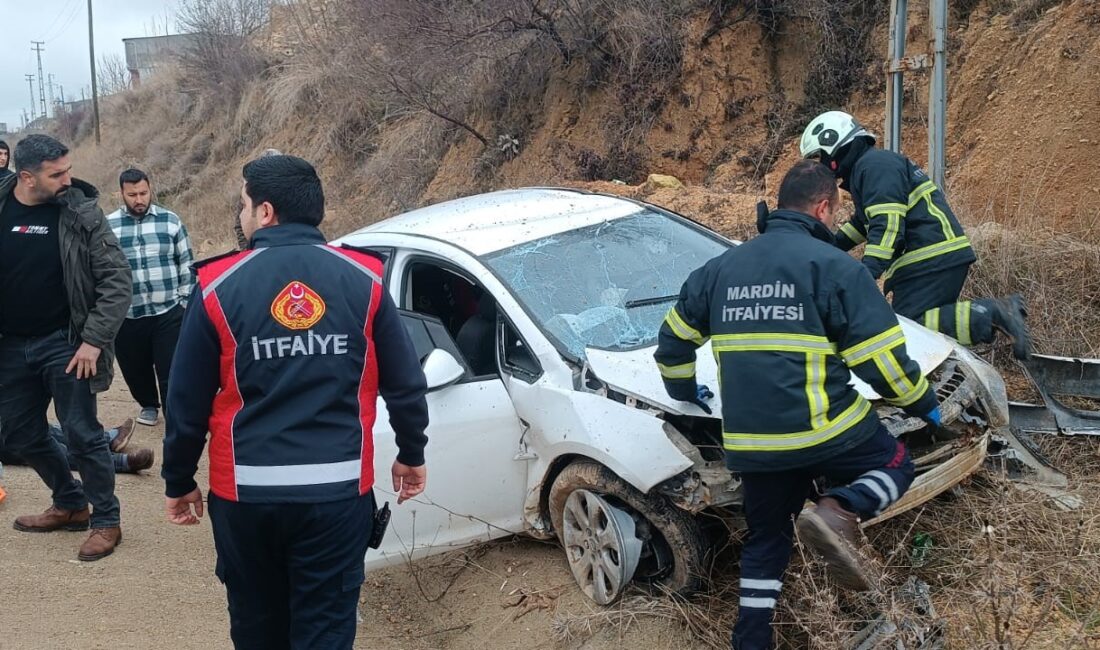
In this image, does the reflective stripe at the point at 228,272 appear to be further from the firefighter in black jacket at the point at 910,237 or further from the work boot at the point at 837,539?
the firefighter in black jacket at the point at 910,237

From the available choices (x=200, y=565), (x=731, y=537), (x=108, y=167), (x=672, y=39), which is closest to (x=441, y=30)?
(x=672, y=39)

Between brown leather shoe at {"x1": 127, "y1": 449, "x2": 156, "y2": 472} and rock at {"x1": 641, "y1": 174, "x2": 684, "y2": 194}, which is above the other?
rock at {"x1": 641, "y1": 174, "x2": 684, "y2": 194}

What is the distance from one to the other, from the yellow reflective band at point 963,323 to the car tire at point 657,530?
1.95m

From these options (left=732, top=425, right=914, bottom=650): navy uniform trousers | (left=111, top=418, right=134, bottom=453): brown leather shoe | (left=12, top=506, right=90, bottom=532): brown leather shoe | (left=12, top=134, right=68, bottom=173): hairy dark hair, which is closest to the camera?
(left=732, top=425, right=914, bottom=650): navy uniform trousers

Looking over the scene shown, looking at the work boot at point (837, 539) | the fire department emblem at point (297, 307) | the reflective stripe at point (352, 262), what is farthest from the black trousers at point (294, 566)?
the work boot at point (837, 539)

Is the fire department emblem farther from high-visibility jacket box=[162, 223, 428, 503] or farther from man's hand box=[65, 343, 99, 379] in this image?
man's hand box=[65, 343, 99, 379]

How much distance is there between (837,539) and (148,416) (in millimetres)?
5611

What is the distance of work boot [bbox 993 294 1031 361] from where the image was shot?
4.49 meters

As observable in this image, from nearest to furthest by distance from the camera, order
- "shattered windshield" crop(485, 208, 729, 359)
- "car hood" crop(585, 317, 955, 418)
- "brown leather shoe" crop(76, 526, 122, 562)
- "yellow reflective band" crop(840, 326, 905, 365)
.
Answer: "yellow reflective band" crop(840, 326, 905, 365)
"car hood" crop(585, 317, 955, 418)
"shattered windshield" crop(485, 208, 729, 359)
"brown leather shoe" crop(76, 526, 122, 562)

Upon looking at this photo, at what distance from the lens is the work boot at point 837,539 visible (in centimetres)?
288

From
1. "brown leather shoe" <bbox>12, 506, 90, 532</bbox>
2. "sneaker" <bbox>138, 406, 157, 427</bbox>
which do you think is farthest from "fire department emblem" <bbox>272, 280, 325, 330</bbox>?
"sneaker" <bbox>138, 406, 157, 427</bbox>

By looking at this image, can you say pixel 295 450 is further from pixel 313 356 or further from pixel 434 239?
pixel 434 239

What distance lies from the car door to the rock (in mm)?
5488

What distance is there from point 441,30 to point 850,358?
9702 millimetres
